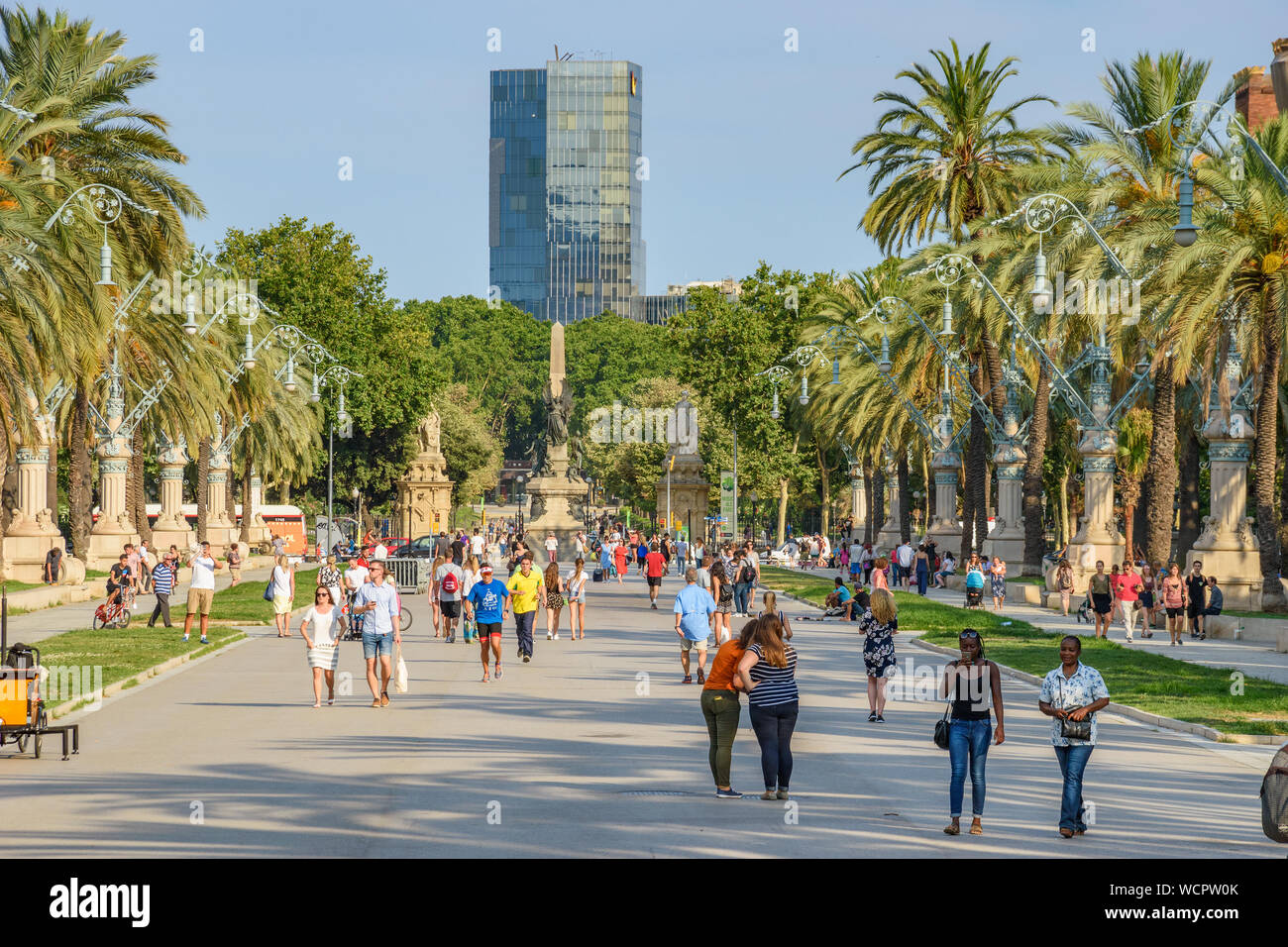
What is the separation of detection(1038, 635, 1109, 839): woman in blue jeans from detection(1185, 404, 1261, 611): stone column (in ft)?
75.0

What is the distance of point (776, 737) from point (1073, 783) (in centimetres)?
243

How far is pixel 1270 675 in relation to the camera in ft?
75.5

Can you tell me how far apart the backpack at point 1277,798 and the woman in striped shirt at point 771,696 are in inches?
150

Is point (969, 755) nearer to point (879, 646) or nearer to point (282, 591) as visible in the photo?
point (879, 646)

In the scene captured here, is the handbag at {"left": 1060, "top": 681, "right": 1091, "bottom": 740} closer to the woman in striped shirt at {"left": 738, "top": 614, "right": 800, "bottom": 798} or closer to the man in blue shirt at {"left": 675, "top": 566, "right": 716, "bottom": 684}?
the woman in striped shirt at {"left": 738, "top": 614, "right": 800, "bottom": 798}

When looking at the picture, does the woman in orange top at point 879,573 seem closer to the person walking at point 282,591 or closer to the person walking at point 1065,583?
the person walking at point 282,591

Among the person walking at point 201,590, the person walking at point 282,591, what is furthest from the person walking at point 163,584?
the person walking at point 282,591

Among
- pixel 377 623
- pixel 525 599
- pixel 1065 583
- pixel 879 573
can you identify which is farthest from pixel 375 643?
pixel 1065 583

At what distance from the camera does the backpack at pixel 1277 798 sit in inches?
370

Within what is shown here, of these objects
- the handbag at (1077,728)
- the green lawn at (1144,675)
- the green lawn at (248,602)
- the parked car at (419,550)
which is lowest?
the green lawn at (248,602)

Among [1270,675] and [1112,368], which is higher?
[1112,368]
